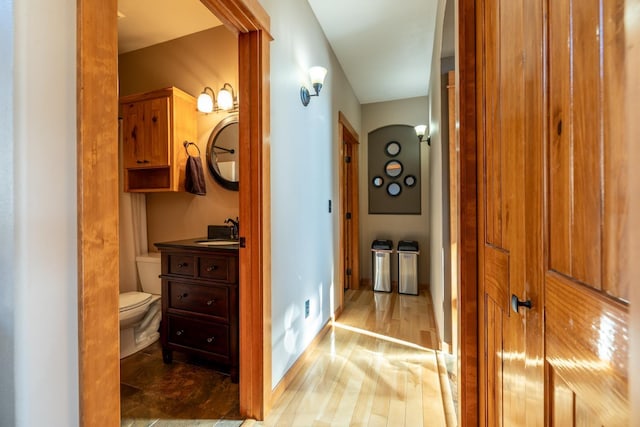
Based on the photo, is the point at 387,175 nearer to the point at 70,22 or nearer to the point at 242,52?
the point at 242,52

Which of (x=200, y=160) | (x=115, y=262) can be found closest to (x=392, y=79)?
(x=200, y=160)

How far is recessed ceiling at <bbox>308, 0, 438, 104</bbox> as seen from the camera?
90.3 inches

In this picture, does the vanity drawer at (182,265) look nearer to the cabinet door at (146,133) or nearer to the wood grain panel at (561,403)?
the cabinet door at (146,133)

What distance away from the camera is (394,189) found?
4.13 metres

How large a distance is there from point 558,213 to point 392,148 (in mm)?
3798

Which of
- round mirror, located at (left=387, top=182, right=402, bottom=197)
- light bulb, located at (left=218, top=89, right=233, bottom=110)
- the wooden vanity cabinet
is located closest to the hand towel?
light bulb, located at (left=218, top=89, right=233, bottom=110)

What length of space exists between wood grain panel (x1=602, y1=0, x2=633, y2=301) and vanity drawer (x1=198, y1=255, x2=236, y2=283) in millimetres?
1708

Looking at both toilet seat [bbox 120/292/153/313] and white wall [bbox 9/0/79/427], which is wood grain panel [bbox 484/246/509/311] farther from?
toilet seat [bbox 120/292/153/313]

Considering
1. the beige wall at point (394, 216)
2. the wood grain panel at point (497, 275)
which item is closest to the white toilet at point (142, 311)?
the wood grain panel at point (497, 275)

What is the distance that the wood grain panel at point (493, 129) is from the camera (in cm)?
87

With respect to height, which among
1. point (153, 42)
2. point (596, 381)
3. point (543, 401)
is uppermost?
point (153, 42)

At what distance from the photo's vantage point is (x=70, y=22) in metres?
0.71

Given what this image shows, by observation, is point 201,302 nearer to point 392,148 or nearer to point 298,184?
point 298,184

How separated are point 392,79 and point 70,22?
3.38 m
